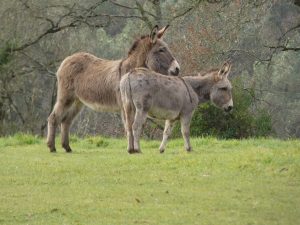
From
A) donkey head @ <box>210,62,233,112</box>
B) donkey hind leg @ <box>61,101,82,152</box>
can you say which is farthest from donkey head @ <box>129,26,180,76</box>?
donkey hind leg @ <box>61,101,82,152</box>

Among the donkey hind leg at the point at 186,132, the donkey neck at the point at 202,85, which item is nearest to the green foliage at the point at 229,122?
the donkey neck at the point at 202,85

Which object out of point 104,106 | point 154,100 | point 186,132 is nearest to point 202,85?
point 186,132

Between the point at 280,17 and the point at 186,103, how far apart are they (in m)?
24.9

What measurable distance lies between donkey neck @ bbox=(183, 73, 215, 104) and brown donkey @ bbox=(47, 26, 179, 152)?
440 mm

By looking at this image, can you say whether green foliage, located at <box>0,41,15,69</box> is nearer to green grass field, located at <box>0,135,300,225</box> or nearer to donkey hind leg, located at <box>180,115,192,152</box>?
green grass field, located at <box>0,135,300,225</box>

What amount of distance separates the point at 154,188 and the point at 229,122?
1102 centimetres

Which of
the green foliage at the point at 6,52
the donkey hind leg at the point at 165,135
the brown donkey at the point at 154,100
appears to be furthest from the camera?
the green foliage at the point at 6,52

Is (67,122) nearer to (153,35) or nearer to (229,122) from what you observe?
(153,35)

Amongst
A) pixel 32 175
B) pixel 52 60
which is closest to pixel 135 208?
pixel 32 175

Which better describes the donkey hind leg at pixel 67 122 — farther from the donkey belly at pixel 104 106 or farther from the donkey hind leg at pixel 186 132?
the donkey hind leg at pixel 186 132

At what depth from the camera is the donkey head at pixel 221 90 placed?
53.8ft

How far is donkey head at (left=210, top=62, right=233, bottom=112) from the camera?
1639cm

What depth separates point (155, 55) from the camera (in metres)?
16.5

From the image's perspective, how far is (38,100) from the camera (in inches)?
1460
